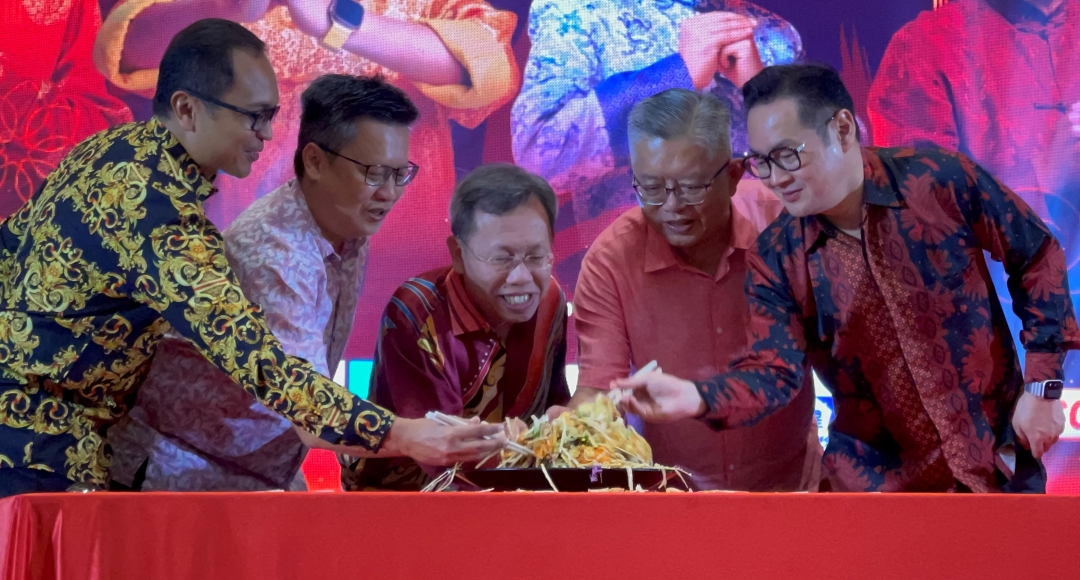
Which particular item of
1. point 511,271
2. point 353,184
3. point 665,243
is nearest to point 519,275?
point 511,271

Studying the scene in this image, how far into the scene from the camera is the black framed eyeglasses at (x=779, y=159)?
2.27 metres

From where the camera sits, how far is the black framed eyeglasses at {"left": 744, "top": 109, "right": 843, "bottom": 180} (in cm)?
227

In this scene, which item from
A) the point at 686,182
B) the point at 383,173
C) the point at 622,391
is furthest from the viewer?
the point at 383,173

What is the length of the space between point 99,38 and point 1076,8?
279cm

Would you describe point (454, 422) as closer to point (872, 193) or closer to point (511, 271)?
point (511, 271)

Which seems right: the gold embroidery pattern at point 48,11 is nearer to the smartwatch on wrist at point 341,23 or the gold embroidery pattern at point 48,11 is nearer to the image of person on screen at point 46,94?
the image of person on screen at point 46,94

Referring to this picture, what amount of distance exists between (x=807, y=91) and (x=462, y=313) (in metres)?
0.98

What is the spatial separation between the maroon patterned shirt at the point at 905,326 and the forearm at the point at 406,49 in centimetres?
121

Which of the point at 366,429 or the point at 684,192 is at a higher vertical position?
the point at 684,192

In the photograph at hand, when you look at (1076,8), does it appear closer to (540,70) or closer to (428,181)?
(540,70)

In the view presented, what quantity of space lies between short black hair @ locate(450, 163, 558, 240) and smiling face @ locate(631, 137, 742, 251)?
25cm

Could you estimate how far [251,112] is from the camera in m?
2.21

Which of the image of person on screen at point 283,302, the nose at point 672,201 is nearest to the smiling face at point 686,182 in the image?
the nose at point 672,201

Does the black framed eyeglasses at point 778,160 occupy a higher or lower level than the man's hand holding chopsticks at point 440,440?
higher
